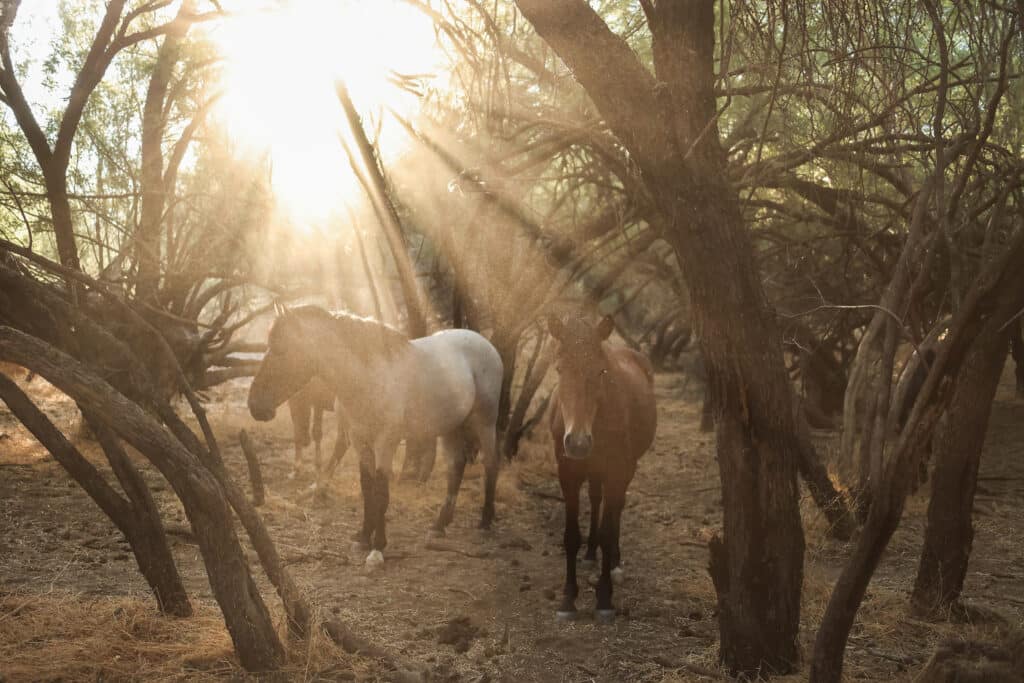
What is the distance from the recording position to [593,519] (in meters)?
5.54

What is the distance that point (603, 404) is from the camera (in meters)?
4.96

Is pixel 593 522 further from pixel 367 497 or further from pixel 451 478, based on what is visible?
pixel 451 478

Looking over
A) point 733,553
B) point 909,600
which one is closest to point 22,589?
point 733,553

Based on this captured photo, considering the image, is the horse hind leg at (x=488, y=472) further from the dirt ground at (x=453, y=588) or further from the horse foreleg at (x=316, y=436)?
the horse foreleg at (x=316, y=436)

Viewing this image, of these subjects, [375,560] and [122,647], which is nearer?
[122,647]

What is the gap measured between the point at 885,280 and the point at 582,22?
6639 millimetres

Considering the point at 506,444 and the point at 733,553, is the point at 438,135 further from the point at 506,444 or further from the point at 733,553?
the point at 733,553

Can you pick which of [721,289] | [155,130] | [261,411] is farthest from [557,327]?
[155,130]

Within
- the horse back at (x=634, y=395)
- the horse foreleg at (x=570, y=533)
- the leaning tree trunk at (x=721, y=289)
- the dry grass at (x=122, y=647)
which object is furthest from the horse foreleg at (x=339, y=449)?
the leaning tree trunk at (x=721, y=289)

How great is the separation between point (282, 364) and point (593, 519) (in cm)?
275

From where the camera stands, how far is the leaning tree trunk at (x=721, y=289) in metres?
3.56

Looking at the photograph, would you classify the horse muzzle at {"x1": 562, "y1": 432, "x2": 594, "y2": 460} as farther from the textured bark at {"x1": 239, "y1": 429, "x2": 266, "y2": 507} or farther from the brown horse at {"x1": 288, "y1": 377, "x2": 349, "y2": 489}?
the brown horse at {"x1": 288, "y1": 377, "x2": 349, "y2": 489}

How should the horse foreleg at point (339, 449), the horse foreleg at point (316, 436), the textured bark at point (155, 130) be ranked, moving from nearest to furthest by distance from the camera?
the horse foreleg at point (339, 449) < the horse foreleg at point (316, 436) < the textured bark at point (155, 130)

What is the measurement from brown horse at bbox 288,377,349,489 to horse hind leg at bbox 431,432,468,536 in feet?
4.64
